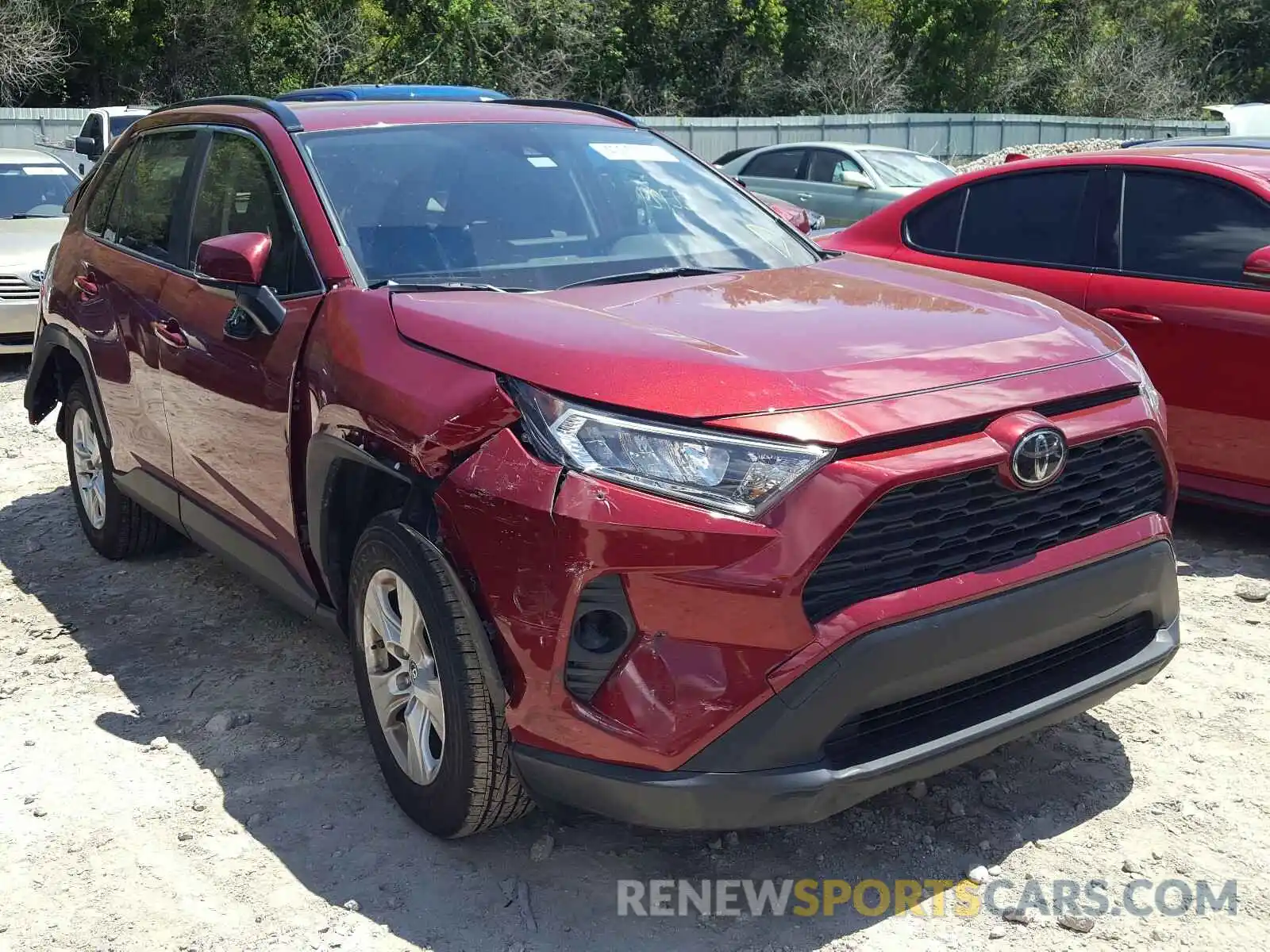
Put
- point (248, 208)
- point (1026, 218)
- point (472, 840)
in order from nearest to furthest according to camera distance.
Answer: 1. point (472, 840)
2. point (248, 208)
3. point (1026, 218)

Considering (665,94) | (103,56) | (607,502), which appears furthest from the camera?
(665,94)

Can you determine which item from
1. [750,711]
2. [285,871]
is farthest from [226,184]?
[750,711]

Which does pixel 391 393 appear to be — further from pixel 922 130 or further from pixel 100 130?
pixel 922 130

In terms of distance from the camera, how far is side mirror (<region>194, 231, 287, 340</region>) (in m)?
3.51

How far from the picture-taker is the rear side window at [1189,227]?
201 inches

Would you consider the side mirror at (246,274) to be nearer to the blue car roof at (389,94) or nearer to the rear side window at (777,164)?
the blue car roof at (389,94)

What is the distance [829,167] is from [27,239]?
8.38 meters

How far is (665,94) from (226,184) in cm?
3232

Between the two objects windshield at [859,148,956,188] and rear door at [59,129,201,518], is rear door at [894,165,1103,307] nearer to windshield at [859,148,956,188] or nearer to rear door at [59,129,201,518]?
rear door at [59,129,201,518]

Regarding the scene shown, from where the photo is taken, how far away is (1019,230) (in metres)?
5.90

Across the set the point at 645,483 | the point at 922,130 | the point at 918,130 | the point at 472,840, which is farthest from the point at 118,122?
the point at 922,130

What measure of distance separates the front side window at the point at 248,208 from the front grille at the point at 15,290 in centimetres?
566

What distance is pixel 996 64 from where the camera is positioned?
39.4m

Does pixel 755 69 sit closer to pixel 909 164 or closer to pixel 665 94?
pixel 665 94
